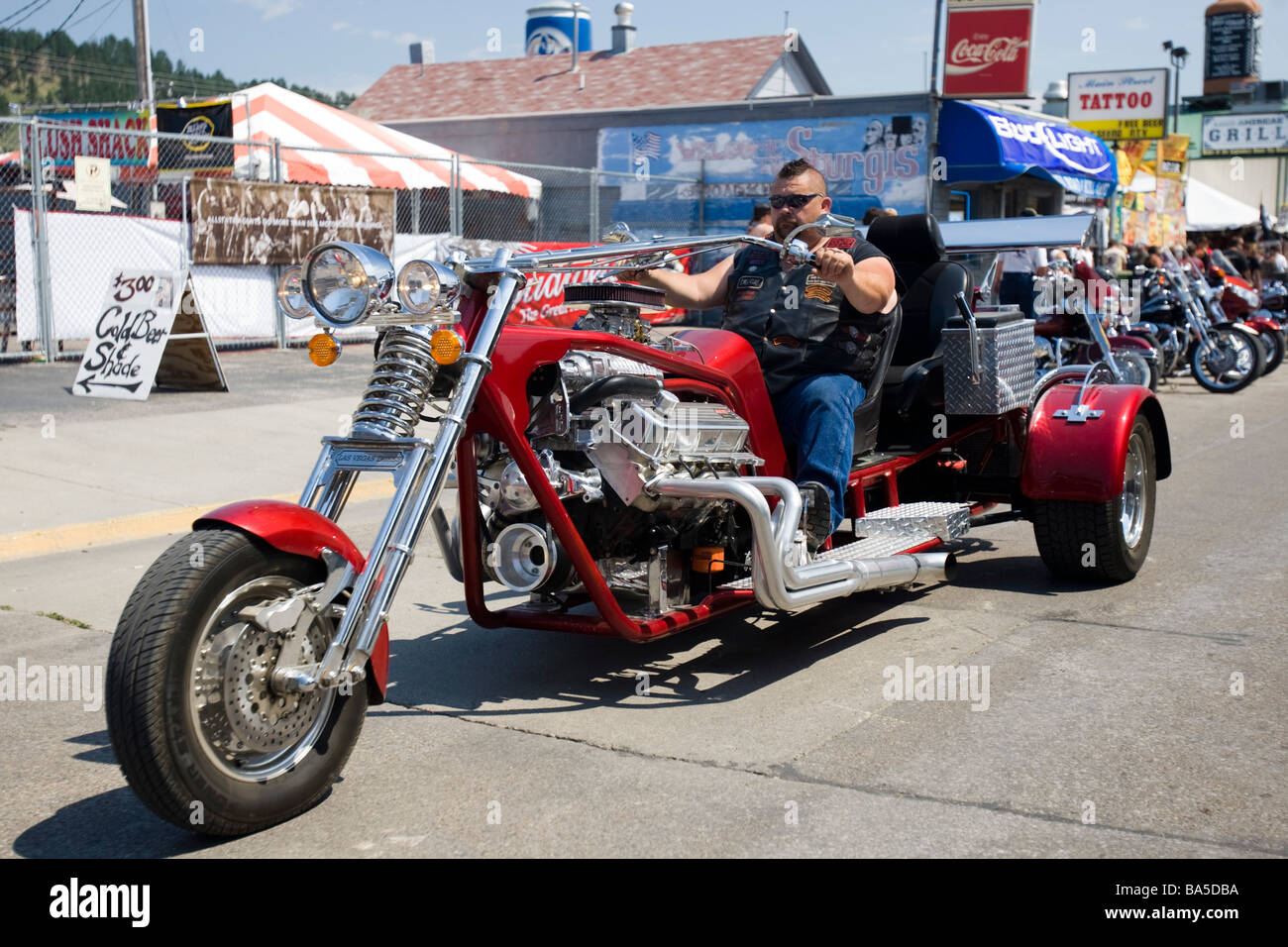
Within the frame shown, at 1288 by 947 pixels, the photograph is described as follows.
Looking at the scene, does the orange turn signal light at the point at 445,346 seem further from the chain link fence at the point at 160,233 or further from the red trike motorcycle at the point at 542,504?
the chain link fence at the point at 160,233

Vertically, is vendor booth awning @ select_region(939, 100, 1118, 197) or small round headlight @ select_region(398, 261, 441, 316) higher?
vendor booth awning @ select_region(939, 100, 1118, 197)

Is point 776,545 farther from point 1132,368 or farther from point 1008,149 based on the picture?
point 1008,149

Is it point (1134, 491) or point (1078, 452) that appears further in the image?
point (1134, 491)

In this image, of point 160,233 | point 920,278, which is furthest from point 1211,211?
point 920,278

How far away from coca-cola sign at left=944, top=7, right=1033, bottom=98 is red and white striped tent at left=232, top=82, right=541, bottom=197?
7.68 metres

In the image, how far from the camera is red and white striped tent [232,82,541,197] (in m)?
19.3

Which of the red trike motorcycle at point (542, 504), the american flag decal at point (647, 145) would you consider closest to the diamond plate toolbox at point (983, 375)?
the red trike motorcycle at point (542, 504)

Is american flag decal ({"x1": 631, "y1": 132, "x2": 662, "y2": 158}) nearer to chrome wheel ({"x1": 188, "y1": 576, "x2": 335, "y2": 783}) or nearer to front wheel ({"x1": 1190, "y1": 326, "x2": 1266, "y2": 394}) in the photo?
front wheel ({"x1": 1190, "y1": 326, "x2": 1266, "y2": 394})

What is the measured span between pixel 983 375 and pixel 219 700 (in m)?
3.84

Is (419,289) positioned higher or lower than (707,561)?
higher

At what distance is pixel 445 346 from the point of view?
142 inches

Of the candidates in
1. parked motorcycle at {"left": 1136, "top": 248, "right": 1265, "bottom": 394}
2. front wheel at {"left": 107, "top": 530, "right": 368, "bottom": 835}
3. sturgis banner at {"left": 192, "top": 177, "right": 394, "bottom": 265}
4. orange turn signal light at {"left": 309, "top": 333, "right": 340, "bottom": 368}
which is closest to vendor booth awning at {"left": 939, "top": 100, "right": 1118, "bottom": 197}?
parked motorcycle at {"left": 1136, "top": 248, "right": 1265, "bottom": 394}

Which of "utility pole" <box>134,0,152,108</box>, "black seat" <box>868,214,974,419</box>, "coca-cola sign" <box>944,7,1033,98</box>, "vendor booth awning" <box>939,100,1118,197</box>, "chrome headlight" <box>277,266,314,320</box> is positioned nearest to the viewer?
"chrome headlight" <box>277,266,314,320</box>
